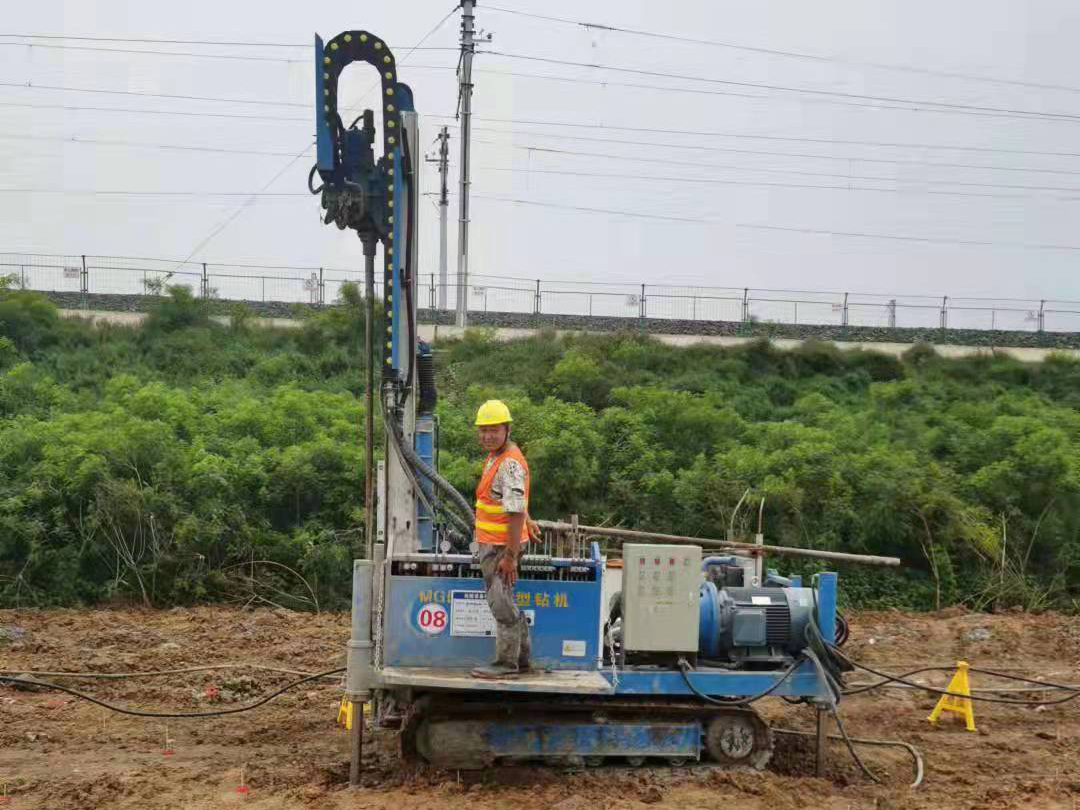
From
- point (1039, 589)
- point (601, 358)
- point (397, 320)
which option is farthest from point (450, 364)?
point (397, 320)

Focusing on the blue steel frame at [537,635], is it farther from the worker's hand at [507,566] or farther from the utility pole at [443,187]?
the utility pole at [443,187]

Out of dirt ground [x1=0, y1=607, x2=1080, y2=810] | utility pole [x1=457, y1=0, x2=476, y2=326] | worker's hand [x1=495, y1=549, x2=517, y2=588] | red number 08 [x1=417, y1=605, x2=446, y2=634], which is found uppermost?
utility pole [x1=457, y1=0, x2=476, y2=326]

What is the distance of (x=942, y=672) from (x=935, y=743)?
213cm

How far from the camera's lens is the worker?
611 centimetres

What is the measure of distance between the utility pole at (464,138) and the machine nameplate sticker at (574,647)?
59.7 ft

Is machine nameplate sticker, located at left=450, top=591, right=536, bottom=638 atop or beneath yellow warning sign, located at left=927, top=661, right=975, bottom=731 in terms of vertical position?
atop

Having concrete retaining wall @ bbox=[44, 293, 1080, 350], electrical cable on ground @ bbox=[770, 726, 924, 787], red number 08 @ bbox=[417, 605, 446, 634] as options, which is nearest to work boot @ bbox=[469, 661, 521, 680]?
red number 08 @ bbox=[417, 605, 446, 634]

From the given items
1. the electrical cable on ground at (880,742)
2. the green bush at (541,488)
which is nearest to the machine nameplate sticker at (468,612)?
the electrical cable on ground at (880,742)

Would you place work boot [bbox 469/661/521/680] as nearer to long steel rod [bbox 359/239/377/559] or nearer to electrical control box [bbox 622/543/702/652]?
electrical control box [bbox 622/543/702/652]

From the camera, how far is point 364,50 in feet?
21.3

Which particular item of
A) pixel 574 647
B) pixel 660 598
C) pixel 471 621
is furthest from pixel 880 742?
pixel 471 621

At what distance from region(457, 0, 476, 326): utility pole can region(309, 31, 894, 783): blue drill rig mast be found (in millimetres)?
17635

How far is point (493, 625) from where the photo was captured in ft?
21.2

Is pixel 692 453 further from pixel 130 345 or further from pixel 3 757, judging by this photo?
pixel 130 345
